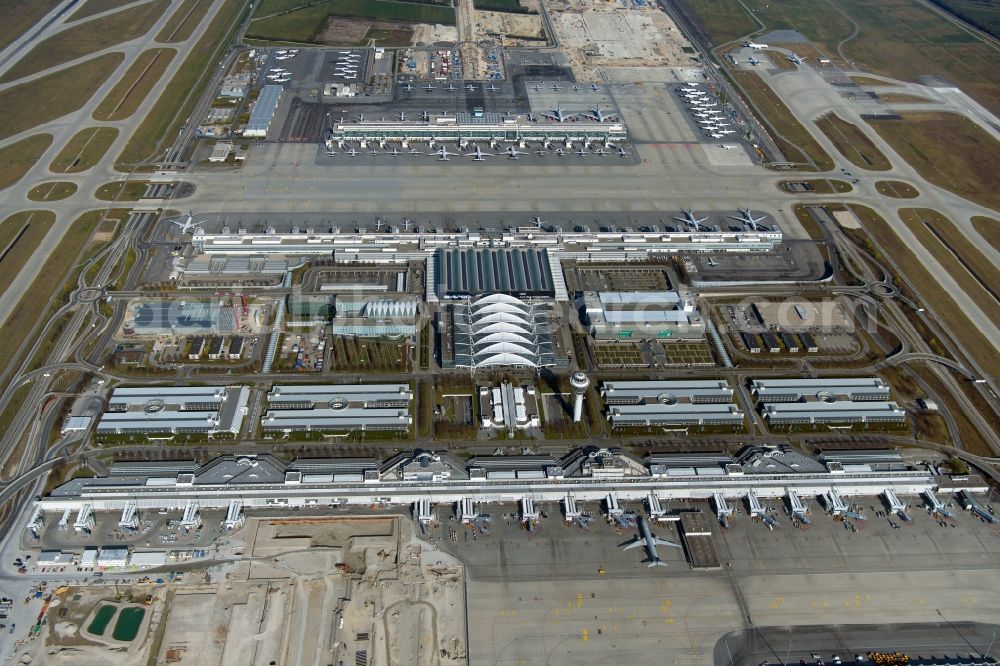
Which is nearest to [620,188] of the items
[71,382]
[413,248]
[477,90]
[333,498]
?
[413,248]

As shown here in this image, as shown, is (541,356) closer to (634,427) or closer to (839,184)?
(634,427)

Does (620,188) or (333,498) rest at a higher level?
(620,188)

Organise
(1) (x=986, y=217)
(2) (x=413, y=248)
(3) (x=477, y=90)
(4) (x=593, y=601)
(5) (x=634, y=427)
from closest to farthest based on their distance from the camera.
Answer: (4) (x=593, y=601) → (5) (x=634, y=427) → (2) (x=413, y=248) → (1) (x=986, y=217) → (3) (x=477, y=90)

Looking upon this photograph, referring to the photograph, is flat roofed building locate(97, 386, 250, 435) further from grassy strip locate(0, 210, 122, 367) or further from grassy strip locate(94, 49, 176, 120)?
grassy strip locate(94, 49, 176, 120)

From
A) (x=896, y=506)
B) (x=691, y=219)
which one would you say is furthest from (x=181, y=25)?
(x=896, y=506)

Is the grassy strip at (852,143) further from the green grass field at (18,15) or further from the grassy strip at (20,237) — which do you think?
the green grass field at (18,15)

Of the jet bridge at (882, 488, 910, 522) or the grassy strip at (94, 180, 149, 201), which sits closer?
the jet bridge at (882, 488, 910, 522)

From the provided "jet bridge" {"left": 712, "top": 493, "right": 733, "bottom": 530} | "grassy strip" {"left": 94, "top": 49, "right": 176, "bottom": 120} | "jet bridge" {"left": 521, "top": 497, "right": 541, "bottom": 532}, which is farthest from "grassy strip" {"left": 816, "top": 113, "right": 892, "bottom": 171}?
"grassy strip" {"left": 94, "top": 49, "right": 176, "bottom": 120}
